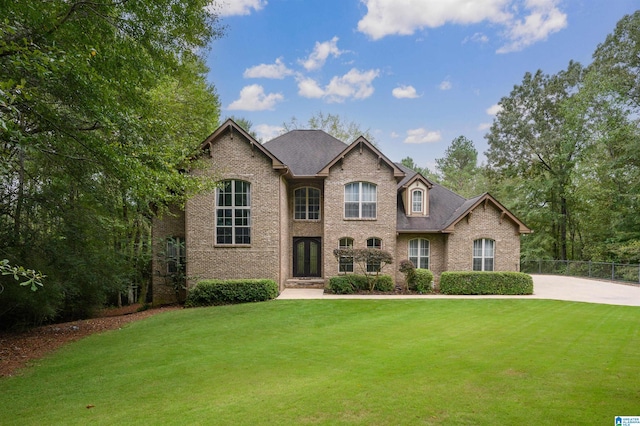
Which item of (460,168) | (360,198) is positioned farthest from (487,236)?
(460,168)

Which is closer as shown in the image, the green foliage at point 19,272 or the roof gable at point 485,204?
the green foliage at point 19,272

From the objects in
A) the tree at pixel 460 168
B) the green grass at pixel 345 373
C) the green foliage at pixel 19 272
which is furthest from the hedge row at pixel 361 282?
the tree at pixel 460 168

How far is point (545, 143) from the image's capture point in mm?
27641

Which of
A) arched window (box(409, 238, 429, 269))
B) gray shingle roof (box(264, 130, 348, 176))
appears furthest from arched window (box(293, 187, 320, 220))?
arched window (box(409, 238, 429, 269))

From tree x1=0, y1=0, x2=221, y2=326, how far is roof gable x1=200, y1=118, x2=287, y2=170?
1161mm

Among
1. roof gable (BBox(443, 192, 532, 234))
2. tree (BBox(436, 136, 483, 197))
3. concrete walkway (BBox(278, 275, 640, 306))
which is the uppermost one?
tree (BBox(436, 136, 483, 197))

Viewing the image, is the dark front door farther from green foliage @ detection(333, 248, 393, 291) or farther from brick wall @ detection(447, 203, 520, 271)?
brick wall @ detection(447, 203, 520, 271)

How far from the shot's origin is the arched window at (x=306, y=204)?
18.3 metres

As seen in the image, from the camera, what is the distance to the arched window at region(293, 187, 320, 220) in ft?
60.0

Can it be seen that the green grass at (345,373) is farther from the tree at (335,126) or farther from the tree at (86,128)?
the tree at (335,126)

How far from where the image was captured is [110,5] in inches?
294

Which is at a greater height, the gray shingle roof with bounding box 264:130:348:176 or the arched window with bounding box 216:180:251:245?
the gray shingle roof with bounding box 264:130:348:176

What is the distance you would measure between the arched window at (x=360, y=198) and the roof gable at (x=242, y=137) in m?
3.85

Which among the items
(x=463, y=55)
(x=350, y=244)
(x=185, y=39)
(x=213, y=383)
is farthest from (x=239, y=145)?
(x=463, y=55)
